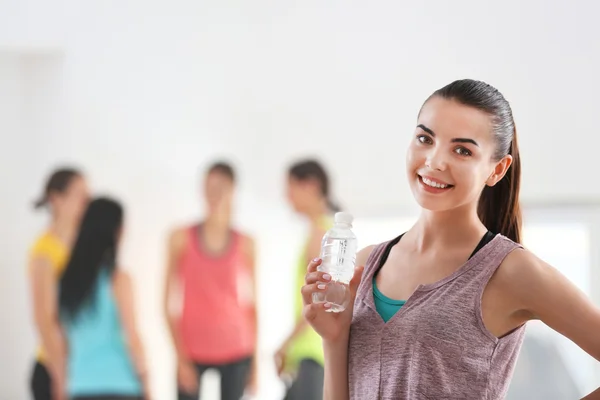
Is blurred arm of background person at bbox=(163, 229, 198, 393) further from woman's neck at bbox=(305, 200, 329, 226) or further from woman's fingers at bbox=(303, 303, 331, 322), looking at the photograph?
woman's fingers at bbox=(303, 303, 331, 322)

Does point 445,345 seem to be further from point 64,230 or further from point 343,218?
point 64,230

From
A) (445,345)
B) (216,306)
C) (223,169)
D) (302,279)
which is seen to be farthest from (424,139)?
(223,169)

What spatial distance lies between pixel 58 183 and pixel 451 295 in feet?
12.4

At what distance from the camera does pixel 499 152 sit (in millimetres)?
1205

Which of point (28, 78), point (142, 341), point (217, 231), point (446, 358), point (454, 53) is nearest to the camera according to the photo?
point (446, 358)

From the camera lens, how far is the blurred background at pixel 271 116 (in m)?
3.70

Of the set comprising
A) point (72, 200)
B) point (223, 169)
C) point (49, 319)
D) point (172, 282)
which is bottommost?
point (49, 319)

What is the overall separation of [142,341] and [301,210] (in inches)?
49.0

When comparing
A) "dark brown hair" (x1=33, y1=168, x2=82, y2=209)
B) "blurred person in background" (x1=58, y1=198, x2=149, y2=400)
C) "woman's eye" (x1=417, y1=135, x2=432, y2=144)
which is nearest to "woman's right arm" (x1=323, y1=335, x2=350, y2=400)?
"woman's eye" (x1=417, y1=135, x2=432, y2=144)

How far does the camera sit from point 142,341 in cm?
455

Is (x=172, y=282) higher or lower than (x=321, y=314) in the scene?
lower

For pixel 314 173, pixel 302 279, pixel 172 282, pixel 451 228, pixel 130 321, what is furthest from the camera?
pixel 130 321

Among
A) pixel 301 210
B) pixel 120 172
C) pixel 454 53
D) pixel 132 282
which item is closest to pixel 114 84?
pixel 120 172

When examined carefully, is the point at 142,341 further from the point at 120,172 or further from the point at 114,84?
the point at 114,84
